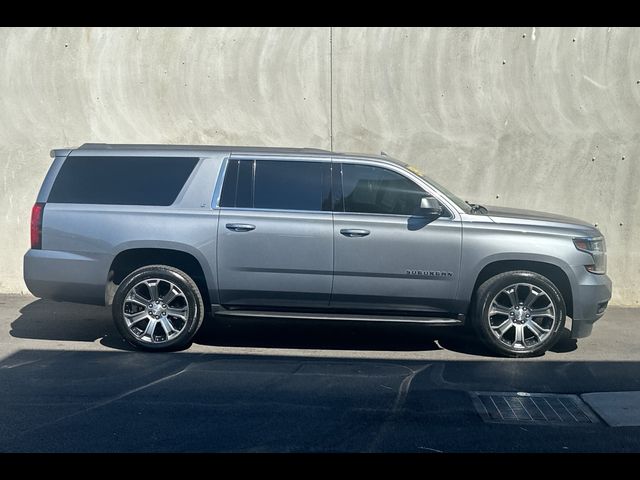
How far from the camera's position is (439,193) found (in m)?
7.82

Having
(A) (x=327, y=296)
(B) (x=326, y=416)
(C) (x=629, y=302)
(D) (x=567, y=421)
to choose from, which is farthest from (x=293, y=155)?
(C) (x=629, y=302)

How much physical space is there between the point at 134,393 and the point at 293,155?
2.80 m

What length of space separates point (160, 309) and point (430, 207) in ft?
8.97

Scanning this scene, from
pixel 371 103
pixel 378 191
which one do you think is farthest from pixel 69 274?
pixel 371 103

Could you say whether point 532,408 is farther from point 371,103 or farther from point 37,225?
point 371,103

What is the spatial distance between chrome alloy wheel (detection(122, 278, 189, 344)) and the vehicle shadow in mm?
344

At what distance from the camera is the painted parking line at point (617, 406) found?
595 cm

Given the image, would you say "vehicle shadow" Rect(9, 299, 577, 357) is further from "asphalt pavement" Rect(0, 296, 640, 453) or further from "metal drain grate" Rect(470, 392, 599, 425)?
"metal drain grate" Rect(470, 392, 599, 425)

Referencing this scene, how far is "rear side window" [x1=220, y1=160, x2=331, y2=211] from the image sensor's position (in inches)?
308

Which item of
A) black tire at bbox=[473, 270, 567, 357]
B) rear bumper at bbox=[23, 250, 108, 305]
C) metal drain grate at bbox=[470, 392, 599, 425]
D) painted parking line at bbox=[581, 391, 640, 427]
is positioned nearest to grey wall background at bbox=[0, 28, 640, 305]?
black tire at bbox=[473, 270, 567, 357]

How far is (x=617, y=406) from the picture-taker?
630 centimetres

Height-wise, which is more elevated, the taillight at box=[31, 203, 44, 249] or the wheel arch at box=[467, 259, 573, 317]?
the taillight at box=[31, 203, 44, 249]

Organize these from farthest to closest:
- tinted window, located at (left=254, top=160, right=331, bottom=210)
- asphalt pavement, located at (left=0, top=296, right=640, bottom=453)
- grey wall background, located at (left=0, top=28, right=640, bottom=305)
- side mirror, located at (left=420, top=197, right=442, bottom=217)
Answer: grey wall background, located at (left=0, top=28, right=640, bottom=305) < tinted window, located at (left=254, top=160, right=331, bottom=210) < side mirror, located at (left=420, top=197, right=442, bottom=217) < asphalt pavement, located at (left=0, top=296, right=640, bottom=453)

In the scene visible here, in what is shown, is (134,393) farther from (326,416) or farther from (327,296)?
(327,296)
